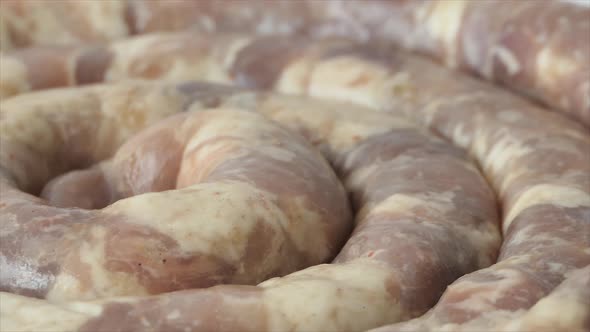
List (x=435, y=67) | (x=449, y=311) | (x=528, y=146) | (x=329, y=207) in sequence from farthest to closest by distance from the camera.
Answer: (x=435, y=67)
(x=528, y=146)
(x=329, y=207)
(x=449, y=311)

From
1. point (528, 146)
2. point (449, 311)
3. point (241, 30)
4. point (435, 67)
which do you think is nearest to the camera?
point (449, 311)

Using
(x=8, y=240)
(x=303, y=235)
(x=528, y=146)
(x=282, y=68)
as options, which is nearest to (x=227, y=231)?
(x=303, y=235)

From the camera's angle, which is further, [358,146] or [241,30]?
[241,30]

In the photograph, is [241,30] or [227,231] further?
[241,30]

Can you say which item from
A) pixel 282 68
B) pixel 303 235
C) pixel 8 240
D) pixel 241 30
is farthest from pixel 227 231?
pixel 241 30

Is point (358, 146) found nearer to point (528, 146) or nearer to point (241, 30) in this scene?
point (528, 146)

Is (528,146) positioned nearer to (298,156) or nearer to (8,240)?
(298,156)

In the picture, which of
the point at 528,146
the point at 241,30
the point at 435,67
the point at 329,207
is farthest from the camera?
the point at 241,30

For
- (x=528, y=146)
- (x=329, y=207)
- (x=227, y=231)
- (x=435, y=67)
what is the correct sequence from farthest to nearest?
1. (x=435, y=67)
2. (x=528, y=146)
3. (x=329, y=207)
4. (x=227, y=231)
